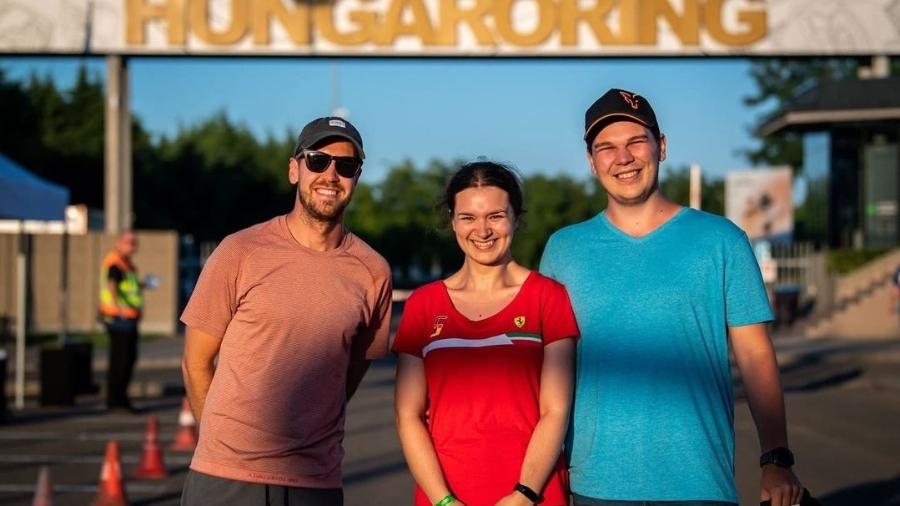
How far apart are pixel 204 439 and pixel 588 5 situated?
25836 mm

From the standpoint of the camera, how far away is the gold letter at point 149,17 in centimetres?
2962

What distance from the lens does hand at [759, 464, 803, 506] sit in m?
3.98

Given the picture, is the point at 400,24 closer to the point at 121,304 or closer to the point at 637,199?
the point at 121,304

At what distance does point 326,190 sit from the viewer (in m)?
4.64

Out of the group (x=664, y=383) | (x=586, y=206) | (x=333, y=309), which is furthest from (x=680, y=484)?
(x=586, y=206)

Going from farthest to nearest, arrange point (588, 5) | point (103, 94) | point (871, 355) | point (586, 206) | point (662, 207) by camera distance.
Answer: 1. point (586, 206)
2. point (103, 94)
3. point (588, 5)
4. point (871, 355)
5. point (662, 207)

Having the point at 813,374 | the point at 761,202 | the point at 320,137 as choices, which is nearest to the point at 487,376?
the point at 320,137

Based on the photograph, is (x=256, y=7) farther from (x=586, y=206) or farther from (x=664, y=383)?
(x=586, y=206)

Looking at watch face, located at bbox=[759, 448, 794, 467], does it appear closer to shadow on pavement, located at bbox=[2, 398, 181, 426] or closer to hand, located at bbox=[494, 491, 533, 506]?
hand, located at bbox=[494, 491, 533, 506]

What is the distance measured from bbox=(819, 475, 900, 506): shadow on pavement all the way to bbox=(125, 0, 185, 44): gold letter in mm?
22558

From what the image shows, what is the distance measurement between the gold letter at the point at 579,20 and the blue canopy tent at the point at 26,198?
15.2 metres

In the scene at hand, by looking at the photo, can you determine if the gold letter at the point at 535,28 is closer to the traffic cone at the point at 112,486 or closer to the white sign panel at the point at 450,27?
the white sign panel at the point at 450,27

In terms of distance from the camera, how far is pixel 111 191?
102 feet

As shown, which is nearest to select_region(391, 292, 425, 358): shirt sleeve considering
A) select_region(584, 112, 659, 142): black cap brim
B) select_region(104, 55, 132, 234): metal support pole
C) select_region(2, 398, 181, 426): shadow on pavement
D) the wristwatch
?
select_region(584, 112, 659, 142): black cap brim
